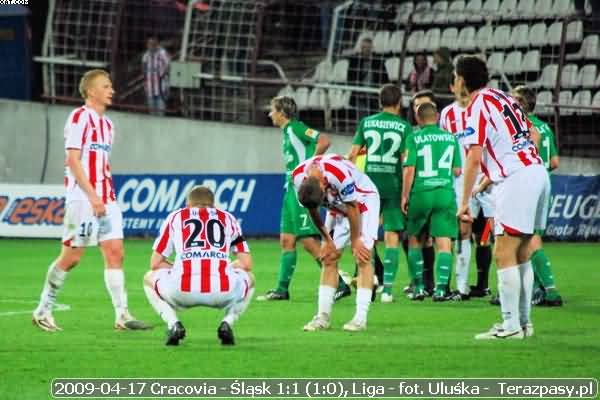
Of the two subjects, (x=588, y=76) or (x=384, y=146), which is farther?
(x=588, y=76)

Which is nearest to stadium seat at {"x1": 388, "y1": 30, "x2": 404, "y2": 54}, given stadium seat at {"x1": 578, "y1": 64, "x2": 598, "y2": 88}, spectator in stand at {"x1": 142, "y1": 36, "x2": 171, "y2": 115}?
stadium seat at {"x1": 578, "y1": 64, "x2": 598, "y2": 88}

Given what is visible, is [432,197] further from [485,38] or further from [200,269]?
[485,38]

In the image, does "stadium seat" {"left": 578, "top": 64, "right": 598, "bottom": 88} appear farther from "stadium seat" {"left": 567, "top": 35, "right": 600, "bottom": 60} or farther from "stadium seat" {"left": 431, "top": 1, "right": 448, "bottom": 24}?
"stadium seat" {"left": 431, "top": 1, "right": 448, "bottom": 24}

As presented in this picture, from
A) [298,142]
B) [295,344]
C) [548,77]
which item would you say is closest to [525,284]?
[295,344]

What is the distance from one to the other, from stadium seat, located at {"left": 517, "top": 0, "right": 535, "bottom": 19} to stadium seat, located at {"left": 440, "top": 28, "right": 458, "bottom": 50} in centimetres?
119

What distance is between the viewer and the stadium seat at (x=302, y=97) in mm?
25594

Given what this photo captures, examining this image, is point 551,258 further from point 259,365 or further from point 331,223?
point 259,365

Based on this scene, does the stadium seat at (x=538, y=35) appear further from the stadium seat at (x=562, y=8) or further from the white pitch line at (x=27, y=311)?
the white pitch line at (x=27, y=311)

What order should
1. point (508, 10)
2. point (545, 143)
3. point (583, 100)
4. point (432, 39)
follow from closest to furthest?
point (545, 143) → point (583, 100) → point (508, 10) → point (432, 39)

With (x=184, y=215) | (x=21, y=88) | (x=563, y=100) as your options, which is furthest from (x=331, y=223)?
(x=21, y=88)

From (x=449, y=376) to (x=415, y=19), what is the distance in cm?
1893

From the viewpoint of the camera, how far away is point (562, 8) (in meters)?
25.0

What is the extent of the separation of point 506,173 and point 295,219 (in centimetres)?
446

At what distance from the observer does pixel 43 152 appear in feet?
88.9
